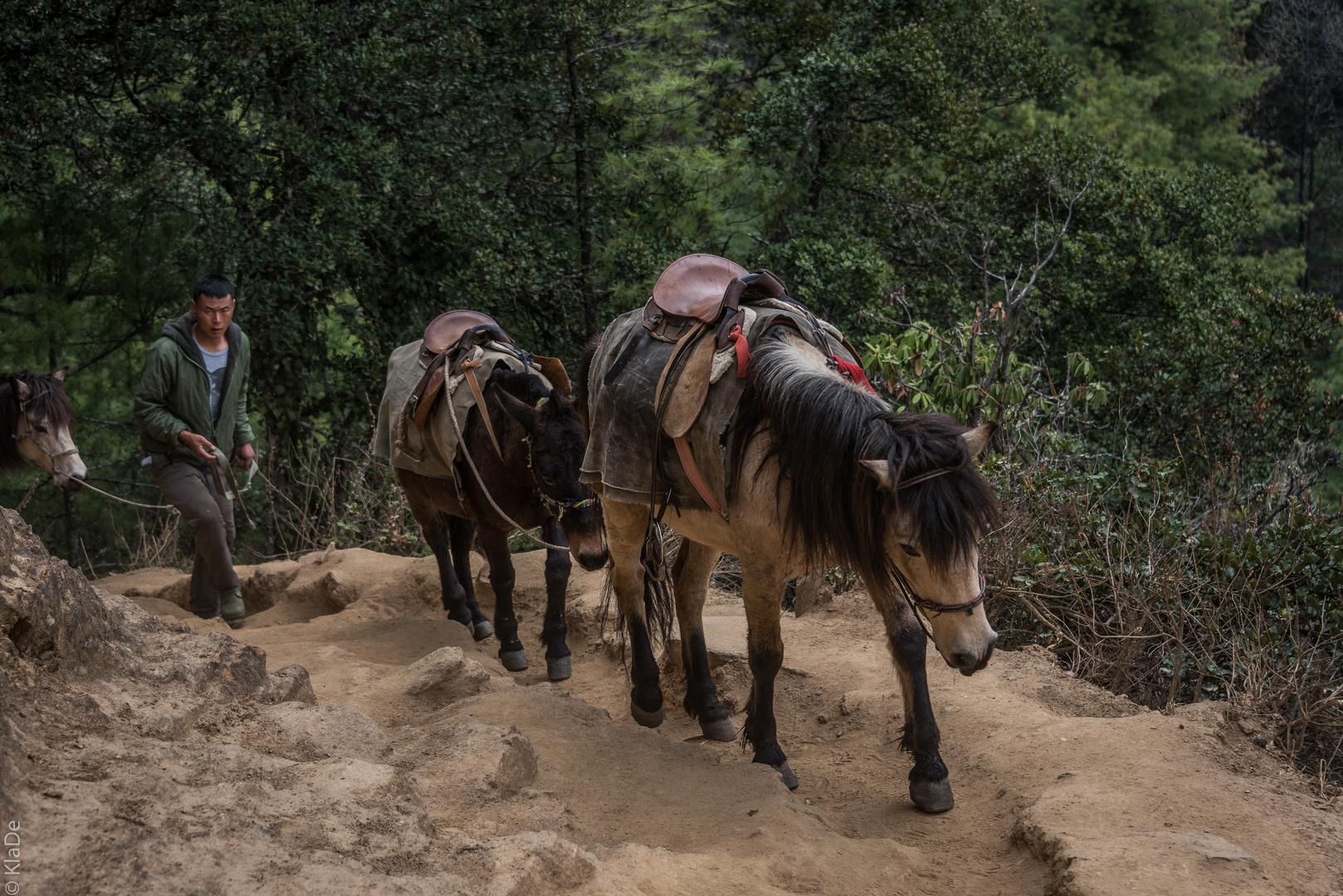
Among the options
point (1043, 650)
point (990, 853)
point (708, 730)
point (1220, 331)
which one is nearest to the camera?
point (990, 853)

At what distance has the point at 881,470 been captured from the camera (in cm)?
283

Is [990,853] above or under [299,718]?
under

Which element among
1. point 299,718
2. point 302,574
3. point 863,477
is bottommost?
point 302,574

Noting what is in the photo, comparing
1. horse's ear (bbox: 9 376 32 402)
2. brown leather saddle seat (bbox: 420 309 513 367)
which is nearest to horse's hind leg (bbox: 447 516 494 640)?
brown leather saddle seat (bbox: 420 309 513 367)

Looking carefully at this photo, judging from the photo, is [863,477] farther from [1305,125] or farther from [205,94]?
[1305,125]

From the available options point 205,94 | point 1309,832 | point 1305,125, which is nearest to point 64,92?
point 205,94

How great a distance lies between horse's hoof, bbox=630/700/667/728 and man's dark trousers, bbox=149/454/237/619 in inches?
106

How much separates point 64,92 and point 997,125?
11393 millimetres

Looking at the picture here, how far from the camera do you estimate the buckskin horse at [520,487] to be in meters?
4.82

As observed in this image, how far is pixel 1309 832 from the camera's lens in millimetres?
2785

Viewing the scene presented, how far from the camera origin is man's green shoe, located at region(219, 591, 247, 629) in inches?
231

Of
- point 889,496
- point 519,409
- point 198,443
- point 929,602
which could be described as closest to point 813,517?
point 889,496

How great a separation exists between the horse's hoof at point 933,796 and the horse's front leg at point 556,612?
231 cm

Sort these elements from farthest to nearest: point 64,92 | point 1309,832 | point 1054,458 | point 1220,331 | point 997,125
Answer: point 997,125 → point 1220,331 → point 64,92 → point 1054,458 → point 1309,832
